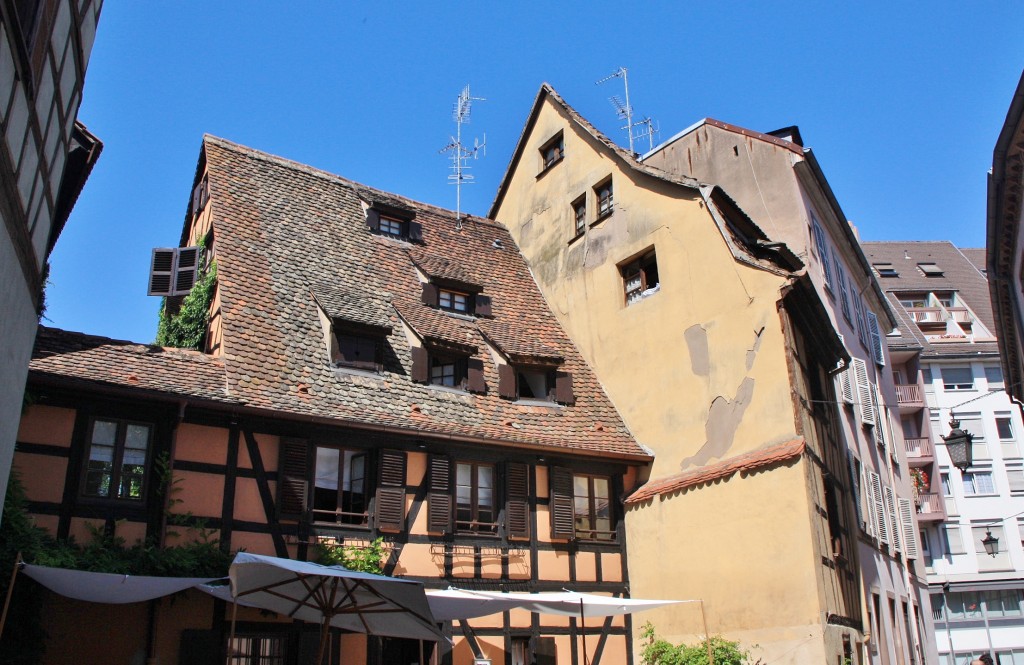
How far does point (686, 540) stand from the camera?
1442 cm

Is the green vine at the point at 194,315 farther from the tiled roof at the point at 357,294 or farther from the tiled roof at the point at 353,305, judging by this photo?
the tiled roof at the point at 353,305

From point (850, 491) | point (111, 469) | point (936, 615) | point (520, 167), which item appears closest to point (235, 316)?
point (111, 469)

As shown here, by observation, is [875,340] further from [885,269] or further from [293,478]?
[885,269]

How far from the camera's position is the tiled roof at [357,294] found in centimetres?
1364

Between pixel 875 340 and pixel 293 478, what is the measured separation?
16.1 m

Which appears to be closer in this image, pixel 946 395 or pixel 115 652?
pixel 115 652

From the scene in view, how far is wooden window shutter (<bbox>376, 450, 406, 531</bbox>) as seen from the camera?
1326 centimetres

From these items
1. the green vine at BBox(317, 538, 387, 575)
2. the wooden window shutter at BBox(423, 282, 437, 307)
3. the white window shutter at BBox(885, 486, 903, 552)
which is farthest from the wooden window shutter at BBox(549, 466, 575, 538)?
the white window shutter at BBox(885, 486, 903, 552)

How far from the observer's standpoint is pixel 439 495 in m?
13.9

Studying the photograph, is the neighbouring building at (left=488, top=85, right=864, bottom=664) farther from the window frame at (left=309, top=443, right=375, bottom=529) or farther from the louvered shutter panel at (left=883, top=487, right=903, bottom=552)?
the window frame at (left=309, top=443, right=375, bottom=529)

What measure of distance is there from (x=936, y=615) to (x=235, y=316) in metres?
32.7

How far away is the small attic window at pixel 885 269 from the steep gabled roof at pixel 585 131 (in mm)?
27406

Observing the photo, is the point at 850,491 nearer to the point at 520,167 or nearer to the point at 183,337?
the point at 520,167

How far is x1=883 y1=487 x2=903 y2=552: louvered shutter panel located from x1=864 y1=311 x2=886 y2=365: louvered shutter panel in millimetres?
3475
